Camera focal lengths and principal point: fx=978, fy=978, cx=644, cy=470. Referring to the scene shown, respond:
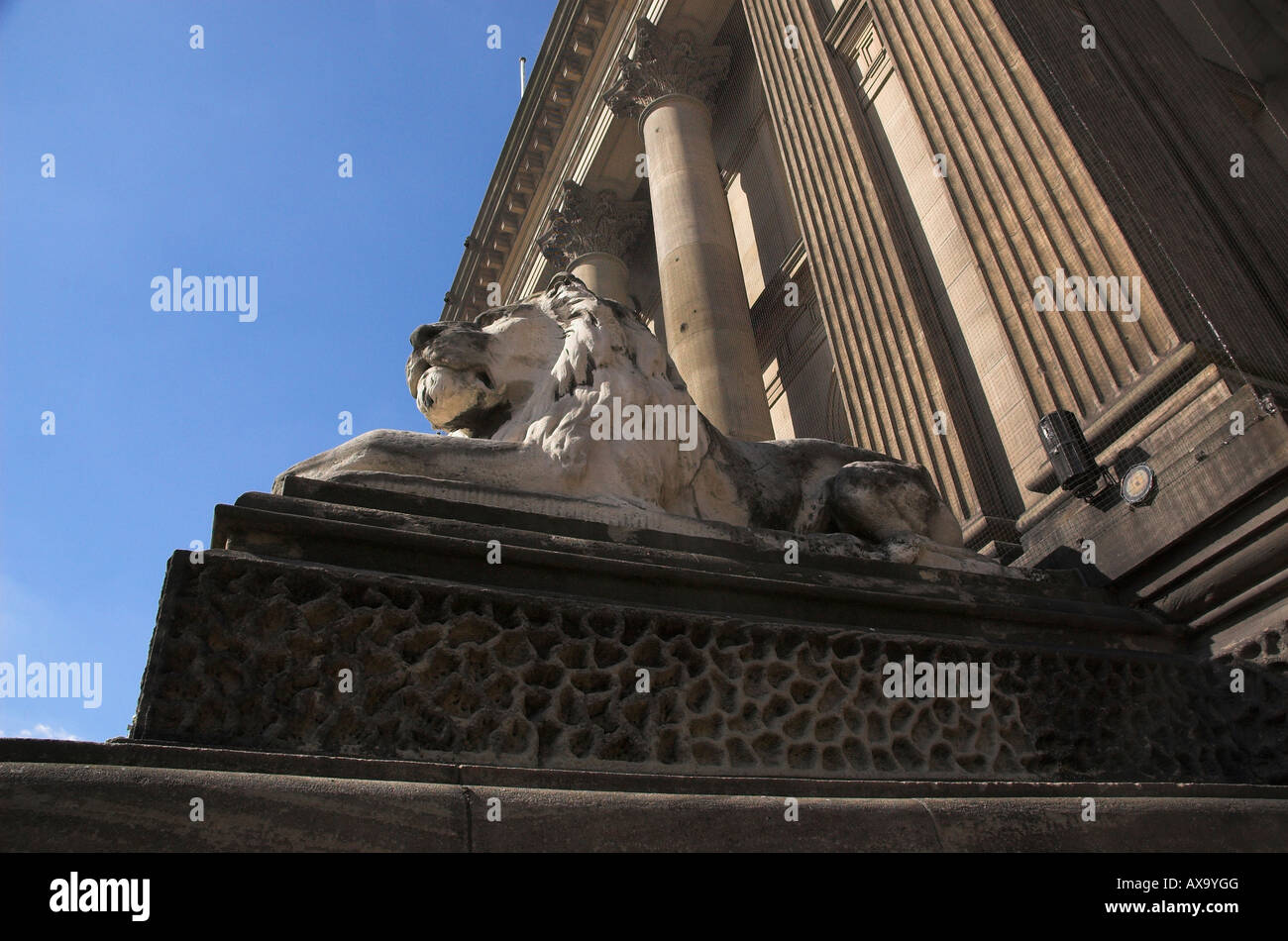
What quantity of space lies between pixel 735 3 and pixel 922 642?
557 inches

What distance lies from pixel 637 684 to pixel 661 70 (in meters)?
13.7

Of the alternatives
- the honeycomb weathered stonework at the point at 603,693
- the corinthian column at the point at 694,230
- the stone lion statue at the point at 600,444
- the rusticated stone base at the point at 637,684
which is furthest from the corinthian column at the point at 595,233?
the honeycomb weathered stonework at the point at 603,693

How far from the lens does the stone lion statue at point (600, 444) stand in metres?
3.80

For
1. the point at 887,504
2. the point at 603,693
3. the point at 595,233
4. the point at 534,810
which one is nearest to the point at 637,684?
the point at 603,693

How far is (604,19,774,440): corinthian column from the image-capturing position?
38.3 feet

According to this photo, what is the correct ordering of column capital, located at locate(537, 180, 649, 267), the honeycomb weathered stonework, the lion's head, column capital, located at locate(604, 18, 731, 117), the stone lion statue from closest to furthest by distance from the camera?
the honeycomb weathered stonework, the stone lion statue, the lion's head, column capital, located at locate(604, 18, 731, 117), column capital, located at locate(537, 180, 649, 267)

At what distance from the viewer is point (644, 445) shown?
4.08 metres

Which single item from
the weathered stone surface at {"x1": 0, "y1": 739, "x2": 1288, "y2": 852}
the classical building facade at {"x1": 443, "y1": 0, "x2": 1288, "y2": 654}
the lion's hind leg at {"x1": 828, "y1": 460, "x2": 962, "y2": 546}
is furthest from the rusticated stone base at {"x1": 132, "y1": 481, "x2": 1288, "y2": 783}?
the classical building facade at {"x1": 443, "y1": 0, "x2": 1288, "y2": 654}

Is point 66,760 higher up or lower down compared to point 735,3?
lower down

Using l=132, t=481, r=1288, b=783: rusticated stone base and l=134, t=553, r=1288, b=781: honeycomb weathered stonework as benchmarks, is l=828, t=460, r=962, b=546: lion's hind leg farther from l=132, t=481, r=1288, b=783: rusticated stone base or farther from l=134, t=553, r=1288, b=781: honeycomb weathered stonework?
l=134, t=553, r=1288, b=781: honeycomb weathered stonework

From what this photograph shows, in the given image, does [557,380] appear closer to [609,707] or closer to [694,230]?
[609,707]

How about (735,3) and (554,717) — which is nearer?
(554,717)
